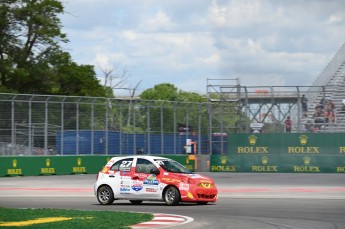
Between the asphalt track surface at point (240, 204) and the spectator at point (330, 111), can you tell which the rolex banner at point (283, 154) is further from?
the asphalt track surface at point (240, 204)

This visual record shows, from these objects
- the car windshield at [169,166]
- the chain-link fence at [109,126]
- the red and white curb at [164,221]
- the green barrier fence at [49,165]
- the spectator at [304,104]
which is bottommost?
the red and white curb at [164,221]

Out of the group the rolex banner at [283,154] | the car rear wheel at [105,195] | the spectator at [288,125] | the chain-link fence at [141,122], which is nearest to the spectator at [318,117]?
the chain-link fence at [141,122]

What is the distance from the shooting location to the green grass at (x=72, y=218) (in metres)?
17.4

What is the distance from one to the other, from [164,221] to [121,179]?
20.2 ft

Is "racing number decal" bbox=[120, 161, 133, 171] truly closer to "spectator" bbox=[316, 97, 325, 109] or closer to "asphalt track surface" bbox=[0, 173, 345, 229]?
"asphalt track surface" bbox=[0, 173, 345, 229]

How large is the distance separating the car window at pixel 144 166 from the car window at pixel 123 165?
0.75 ft

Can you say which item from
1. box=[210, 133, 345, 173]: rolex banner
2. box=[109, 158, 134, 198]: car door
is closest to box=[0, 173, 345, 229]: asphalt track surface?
box=[109, 158, 134, 198]: car door

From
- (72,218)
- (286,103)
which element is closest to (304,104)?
(286,103)

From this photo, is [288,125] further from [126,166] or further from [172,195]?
→ [172,195]

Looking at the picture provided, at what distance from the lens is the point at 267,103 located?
52.5 meters

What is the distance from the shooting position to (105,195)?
25.0 m

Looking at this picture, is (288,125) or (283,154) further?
(288,125)

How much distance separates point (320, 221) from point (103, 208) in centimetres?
680

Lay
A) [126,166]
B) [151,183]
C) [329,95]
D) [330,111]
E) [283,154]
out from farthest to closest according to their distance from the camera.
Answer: [329,95]
[330,111]
[283,154]
[126,166]
[151,183]
